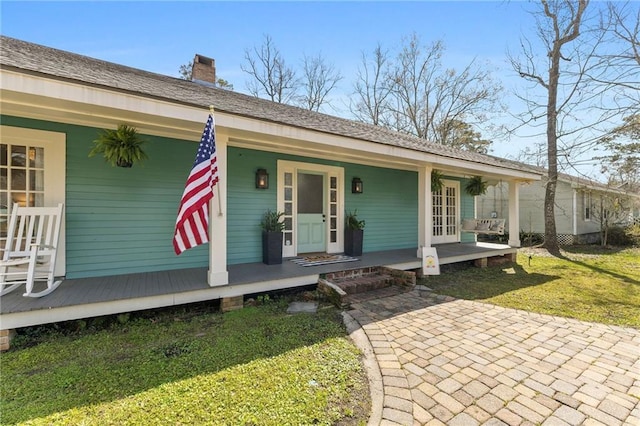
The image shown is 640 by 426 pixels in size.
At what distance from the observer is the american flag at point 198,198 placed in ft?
10.9

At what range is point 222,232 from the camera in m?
3.98

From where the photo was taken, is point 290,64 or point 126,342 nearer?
point 126,342

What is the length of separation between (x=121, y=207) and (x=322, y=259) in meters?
3.48

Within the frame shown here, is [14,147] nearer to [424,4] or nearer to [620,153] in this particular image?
[424,4]

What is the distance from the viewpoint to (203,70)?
7.23 m

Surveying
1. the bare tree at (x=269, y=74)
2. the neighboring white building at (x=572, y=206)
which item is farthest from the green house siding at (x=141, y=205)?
the bare tree at (x=269, y=74)

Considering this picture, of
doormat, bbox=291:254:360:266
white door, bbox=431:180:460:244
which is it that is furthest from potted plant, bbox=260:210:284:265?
white door, bbox=431:180:460:244

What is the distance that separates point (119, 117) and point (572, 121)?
38.3 feet

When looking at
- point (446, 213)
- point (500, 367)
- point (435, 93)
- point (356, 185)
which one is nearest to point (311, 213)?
point (356, 185)

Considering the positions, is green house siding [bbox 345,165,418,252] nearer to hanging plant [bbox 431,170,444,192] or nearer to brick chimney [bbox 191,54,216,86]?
hanging plant [bbox 431,170,444,192]

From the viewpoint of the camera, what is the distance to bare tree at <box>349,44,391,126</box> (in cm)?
1844

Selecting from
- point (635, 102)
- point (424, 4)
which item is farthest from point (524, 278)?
point (424, 4)

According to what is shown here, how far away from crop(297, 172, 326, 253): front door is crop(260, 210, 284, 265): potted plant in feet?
2.81

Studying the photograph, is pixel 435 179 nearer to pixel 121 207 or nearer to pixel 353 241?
pixel 353 241
